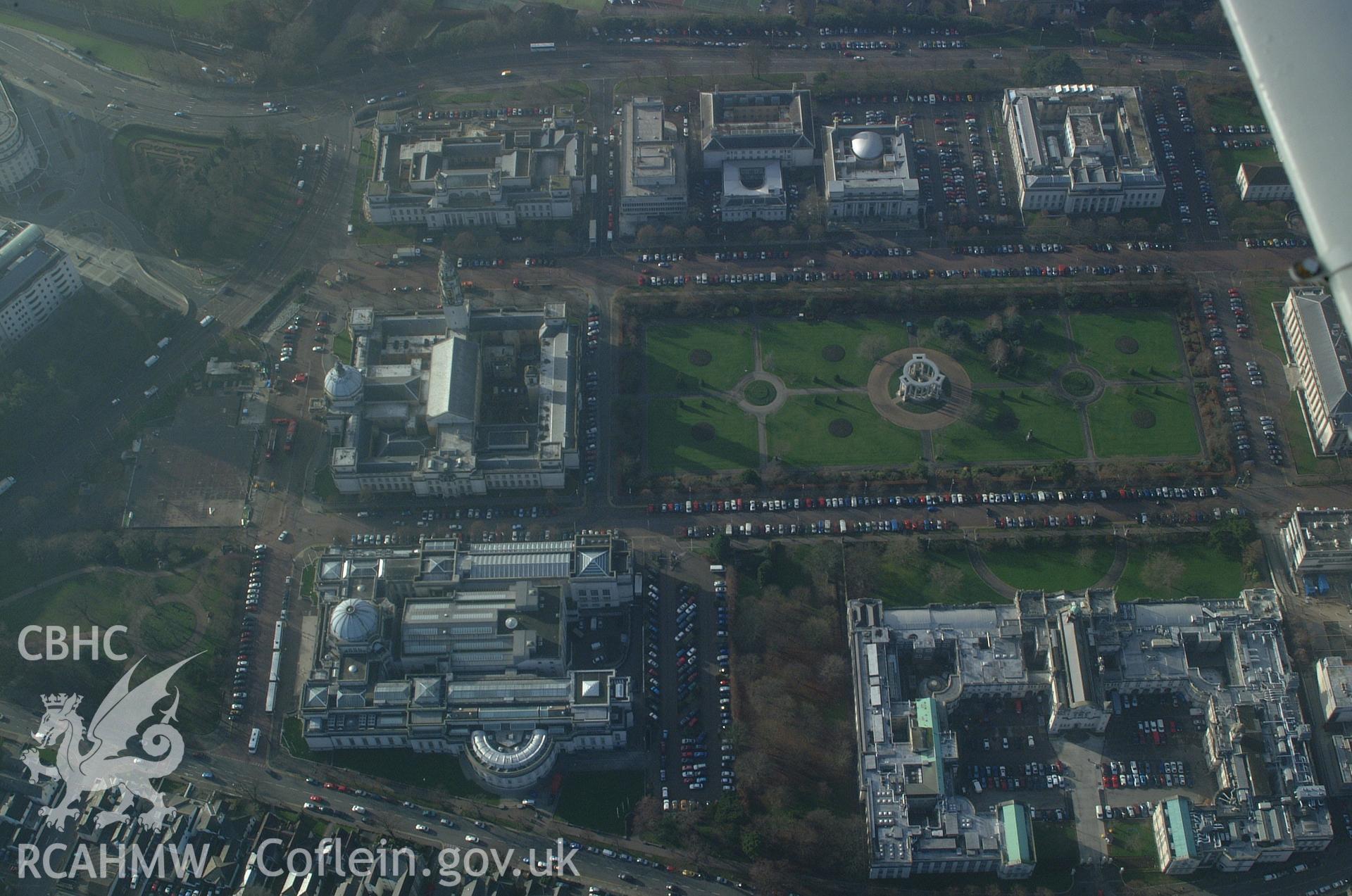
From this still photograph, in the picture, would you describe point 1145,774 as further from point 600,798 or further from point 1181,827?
point 600,798

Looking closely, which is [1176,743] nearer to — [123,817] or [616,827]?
[616,827]

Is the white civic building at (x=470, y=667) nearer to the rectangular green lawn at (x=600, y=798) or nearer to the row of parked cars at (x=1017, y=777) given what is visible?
the rectangular green lawn at (x=600, y=798)

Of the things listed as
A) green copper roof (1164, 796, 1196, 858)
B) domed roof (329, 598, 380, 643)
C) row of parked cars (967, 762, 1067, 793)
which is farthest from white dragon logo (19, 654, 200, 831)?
green copper roof (1164, 796, 1196, 858)

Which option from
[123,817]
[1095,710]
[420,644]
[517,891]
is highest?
[420,644]

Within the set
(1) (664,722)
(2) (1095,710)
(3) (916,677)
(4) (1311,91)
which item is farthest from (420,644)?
(4) (1311,91)

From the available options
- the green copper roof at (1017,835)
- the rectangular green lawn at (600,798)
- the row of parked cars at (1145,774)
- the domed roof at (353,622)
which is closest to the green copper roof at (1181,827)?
the row of parked cars at (1145,774)

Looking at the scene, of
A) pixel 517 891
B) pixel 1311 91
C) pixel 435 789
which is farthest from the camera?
pixel 435 789
